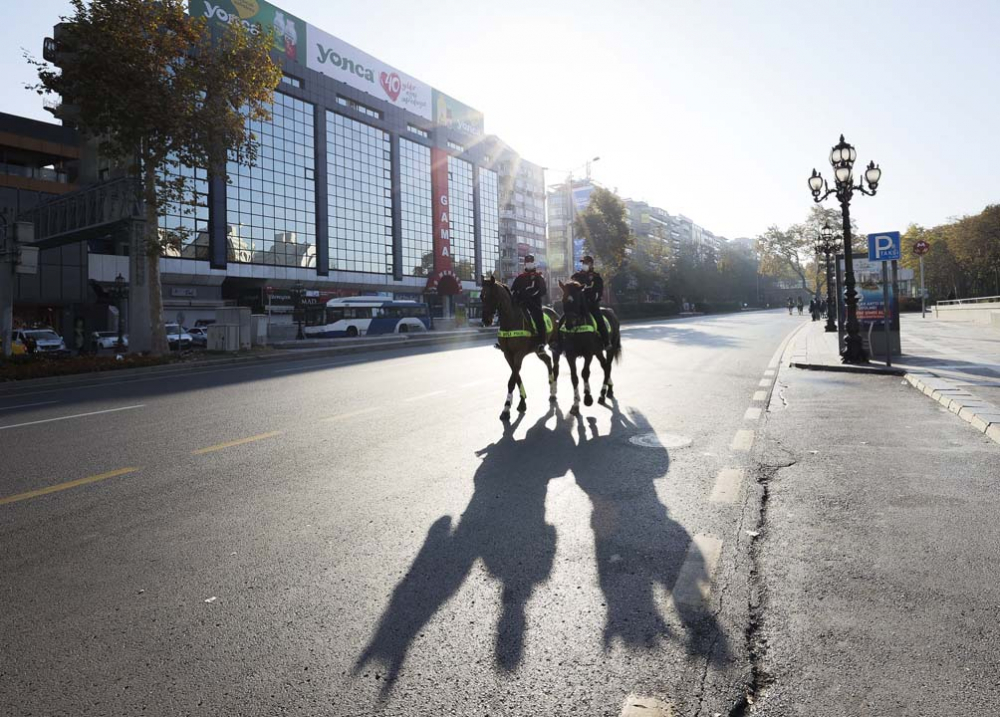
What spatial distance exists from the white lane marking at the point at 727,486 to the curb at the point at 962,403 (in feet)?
10.4

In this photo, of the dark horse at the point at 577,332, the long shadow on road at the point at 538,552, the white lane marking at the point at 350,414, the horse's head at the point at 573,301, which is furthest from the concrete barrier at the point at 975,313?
the long shadow on road at the point at 538,552

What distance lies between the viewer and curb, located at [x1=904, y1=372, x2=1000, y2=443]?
686 cm

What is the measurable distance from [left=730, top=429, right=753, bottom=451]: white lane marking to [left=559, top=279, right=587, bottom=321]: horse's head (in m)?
2.99

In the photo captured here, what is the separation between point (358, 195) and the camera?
222 feet

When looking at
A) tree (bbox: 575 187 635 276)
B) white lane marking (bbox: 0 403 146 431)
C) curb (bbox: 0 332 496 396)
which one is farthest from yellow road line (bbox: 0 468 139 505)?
tree (bbox: 575 187 635 276)

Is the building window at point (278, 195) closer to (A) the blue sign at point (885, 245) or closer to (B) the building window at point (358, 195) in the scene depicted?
(B) the building window at point (358, 195)

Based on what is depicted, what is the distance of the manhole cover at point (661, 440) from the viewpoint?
255 inches

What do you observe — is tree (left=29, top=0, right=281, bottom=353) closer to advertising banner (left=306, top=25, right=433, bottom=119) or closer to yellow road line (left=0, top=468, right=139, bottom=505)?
yellow road line (left=0, top=468, right=139, bottom=505)

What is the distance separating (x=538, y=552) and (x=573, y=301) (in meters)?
5.97

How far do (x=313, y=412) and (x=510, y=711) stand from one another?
7.51 meters

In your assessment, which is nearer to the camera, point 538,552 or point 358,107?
point 538,552

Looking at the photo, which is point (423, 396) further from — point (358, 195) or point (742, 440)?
point (358, 195)

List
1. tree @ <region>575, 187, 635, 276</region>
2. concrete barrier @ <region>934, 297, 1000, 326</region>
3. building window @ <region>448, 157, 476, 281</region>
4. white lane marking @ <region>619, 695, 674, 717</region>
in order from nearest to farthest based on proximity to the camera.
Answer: white lane marking @ <region>619, 695, 674, 717</region> < concrete barrier @ <region>934, 297, 1000, 326</region> < tree @ <region>575, 187, 635, 276</region> < building window @ <region>448, 157, 476, 281</region>

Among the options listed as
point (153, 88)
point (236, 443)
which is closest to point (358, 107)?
point (153, 88)
